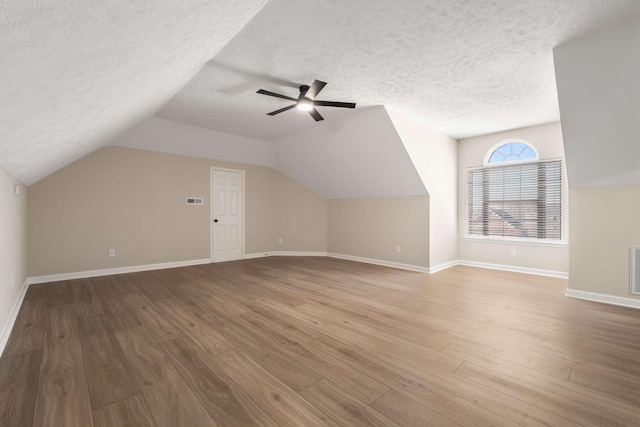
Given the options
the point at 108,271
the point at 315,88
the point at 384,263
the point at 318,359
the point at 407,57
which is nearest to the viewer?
the point at 318,359

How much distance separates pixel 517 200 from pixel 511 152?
95cm

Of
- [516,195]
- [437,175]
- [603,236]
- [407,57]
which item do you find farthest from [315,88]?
[516,195]

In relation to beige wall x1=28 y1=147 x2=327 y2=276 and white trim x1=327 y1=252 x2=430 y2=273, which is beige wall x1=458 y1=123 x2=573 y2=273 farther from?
beige wall x1=28 y1=147 x2=327 y2=276

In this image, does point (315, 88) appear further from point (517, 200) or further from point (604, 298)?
point (517, 200)

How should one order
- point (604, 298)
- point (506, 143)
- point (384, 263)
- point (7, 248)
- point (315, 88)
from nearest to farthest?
point (7, 248) < point (315, 88) < point (604, 298) < point (506, 143) < point (384, 263)

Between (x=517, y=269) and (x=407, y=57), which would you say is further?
(x=517, y=269)

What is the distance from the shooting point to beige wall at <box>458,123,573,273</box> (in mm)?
4617

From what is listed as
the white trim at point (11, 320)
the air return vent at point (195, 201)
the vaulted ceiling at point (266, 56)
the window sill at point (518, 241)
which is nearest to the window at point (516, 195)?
the window sill at point (518, 241)

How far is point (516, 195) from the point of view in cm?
514

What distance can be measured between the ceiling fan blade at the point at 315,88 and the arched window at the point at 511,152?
4181mm

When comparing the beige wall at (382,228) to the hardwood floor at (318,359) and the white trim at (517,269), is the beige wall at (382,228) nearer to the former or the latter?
the white trim at (517,269)

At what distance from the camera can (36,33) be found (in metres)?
0.86

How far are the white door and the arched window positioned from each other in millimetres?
5537

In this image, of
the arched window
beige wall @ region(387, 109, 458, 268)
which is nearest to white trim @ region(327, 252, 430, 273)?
beige wall @ region(387, 109, 458, 268)
